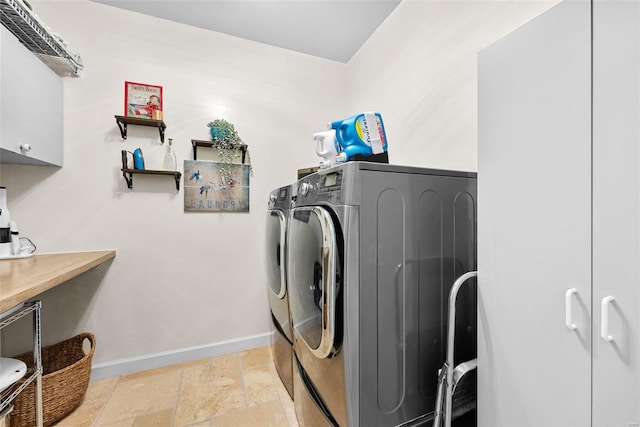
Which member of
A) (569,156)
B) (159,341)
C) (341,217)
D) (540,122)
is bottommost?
(159,341)

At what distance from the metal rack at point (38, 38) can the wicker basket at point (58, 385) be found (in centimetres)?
188

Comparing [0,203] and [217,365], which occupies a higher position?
[0,203]

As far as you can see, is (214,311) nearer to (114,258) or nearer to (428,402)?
(114,258)

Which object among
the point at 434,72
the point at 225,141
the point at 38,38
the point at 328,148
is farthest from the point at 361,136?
the point at 38,38

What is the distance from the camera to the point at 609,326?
63cm

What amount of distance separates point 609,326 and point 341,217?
0.73 metres

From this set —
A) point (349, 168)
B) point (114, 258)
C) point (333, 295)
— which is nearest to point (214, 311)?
point (114, 258)

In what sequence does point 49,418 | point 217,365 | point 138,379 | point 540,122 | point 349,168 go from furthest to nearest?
point 217,365 → point 138,379 → point 49,418 → point 349,168 → point 540,122

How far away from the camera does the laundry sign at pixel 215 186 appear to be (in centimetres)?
229

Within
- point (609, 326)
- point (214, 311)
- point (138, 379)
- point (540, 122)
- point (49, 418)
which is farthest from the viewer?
point (214, 311)

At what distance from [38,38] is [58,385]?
206 cm

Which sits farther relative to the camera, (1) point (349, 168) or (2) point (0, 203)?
(2) point (0, 203)

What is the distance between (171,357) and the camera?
2.23 metres

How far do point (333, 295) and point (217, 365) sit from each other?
5.77 ft
